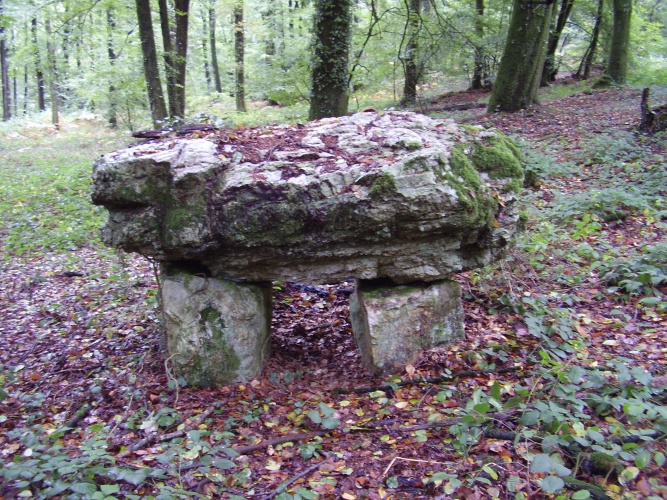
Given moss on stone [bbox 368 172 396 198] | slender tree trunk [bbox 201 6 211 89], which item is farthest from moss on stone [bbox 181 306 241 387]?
slender tree trunk [bbox 201 6 211 89]

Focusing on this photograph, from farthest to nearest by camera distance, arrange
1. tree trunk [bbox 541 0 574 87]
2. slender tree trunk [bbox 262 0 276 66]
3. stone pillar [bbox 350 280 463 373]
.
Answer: slender tree trunk [bbox 262 0 276 66], tree trunk [bbox 541 0 574 87], stone pillar [bbox 350 280 463 373]

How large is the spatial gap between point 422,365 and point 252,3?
2717 cm

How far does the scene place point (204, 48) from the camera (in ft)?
91.0

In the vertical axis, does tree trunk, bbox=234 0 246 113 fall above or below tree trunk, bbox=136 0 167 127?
above

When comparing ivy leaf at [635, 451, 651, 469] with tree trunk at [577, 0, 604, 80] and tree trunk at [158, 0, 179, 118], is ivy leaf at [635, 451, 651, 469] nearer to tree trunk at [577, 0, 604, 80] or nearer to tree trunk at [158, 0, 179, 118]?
tree trunk at [158, 0, 179, 118]

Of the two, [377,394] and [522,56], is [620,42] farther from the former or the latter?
[377,394]

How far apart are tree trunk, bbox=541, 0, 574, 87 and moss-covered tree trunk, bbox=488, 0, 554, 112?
6.14 m

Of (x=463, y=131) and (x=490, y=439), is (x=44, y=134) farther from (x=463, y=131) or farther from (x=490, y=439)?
(x=490, y=439)

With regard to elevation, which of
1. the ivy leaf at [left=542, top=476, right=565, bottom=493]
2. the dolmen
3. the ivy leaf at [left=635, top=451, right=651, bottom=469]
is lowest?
the ivy leaf at [left=542, top=476, right=565, bottom=493]

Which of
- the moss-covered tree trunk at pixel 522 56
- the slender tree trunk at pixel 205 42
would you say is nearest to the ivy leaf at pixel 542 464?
the moss-covered tree trunk at pixel 522 56

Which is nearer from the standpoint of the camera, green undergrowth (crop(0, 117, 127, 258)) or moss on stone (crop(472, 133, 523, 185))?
moss on stone (crop(472, 133, 523, 185))

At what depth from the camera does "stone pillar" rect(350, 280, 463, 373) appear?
379 centimetres

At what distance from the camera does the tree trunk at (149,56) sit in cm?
970

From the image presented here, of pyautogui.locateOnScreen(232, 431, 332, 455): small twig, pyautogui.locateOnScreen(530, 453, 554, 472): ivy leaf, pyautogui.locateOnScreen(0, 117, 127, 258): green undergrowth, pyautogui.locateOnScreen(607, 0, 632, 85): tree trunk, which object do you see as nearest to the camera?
pyautogui.locateOnScreen(530, 453, 554, 472): ivy leaf
